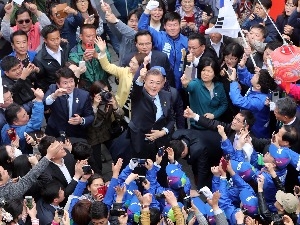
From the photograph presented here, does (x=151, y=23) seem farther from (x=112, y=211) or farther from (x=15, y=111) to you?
(x=112, y=211)

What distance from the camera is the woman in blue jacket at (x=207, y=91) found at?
8.15 metres

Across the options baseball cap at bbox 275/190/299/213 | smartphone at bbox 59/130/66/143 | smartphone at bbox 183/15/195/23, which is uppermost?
baseball cap at bbox 275/190/299/213

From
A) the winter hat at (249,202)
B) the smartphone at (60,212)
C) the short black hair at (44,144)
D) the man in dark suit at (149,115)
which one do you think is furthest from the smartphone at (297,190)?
the short black hair at (44,144)

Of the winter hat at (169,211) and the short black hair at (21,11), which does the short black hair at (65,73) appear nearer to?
the short black hair at (21,11)

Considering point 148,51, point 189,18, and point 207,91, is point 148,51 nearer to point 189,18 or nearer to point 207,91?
point 207,91

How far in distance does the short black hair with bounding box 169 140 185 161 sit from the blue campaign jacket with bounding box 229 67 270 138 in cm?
100

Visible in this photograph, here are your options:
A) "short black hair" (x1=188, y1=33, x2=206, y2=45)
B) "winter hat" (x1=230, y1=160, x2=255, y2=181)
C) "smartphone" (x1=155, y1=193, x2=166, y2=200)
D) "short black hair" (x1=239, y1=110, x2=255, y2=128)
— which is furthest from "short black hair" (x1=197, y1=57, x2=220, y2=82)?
"smartphone" (x1=155, y1=193, x2=166, y2=200)

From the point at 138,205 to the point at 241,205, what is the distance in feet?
3.43

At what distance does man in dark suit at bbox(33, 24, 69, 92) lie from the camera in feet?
28.0

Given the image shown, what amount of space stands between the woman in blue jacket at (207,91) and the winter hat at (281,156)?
1.56m

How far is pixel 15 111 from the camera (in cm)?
728

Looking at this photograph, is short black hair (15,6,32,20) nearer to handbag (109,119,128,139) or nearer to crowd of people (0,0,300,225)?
crowd of people (0,0,300,225)

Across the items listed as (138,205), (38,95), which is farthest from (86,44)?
(138,205)

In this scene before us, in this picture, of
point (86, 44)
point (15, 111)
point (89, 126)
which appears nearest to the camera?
point (15, 111)
